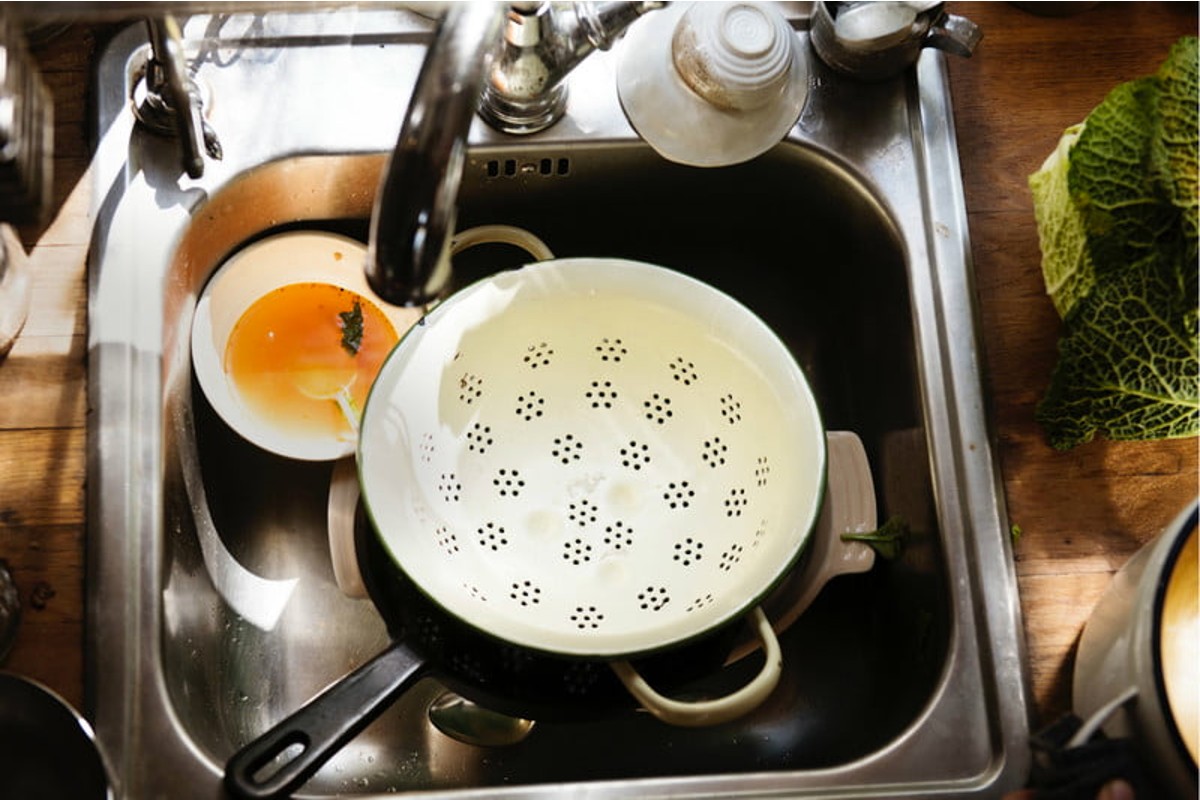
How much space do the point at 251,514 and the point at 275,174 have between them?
0.94 ft

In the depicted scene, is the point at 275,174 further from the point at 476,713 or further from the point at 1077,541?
the point at 1077,541

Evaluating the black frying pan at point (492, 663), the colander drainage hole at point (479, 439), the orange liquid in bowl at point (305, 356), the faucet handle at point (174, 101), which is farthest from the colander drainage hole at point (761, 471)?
the faucet handle at point (174, 101)

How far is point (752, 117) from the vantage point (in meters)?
0.84

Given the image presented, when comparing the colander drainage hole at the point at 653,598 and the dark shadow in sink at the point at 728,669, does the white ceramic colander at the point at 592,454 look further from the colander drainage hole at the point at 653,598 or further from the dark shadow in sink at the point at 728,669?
the dark shadow in sink at the point at 728,669

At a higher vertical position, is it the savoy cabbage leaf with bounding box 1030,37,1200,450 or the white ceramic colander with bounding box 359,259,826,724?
the savoy cabbage leaf with bounding box 1030,37,1200,450

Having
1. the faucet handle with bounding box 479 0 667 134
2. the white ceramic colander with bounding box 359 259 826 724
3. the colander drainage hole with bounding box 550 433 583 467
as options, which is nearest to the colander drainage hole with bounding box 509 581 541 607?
the white ceramic colander with bounding box 359 259 826 724

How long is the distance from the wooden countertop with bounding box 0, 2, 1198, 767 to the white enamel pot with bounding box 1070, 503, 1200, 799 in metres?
0.07

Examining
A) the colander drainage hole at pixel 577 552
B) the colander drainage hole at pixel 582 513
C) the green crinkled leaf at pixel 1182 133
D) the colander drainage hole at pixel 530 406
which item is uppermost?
the green crinkled leaf at pixel 1182 133

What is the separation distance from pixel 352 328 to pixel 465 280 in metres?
0.13

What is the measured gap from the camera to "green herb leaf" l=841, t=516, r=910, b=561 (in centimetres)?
87

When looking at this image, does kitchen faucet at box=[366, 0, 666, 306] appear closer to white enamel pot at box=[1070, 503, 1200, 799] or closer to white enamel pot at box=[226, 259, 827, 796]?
white enamel pot at box=[226, 259, 827, 796]

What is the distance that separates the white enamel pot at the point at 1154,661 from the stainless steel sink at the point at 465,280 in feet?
0.25

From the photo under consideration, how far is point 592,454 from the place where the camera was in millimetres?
896

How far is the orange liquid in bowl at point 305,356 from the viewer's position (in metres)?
0.90
